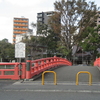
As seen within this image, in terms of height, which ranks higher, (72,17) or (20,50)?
(72,17)

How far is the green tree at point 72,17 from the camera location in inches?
1318

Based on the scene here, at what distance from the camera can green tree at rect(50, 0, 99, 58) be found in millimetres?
33469

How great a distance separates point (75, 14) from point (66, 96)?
1180 inches

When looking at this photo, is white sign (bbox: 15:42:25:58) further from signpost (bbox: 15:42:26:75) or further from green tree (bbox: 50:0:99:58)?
green tree (bbox: 50:0:99:58)

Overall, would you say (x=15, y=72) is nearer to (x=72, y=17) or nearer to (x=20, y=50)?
(x=20, y=50)

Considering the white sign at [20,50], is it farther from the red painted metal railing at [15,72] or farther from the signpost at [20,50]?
the red painted metal railing at [15,72]

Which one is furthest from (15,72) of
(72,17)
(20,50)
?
(72,17)

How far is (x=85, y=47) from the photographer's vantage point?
33.6m

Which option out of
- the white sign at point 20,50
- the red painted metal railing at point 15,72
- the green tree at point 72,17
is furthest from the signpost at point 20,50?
the green tree at point 72,17

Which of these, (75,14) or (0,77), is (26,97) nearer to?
(0,77)

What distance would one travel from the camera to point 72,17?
34344 millimetres

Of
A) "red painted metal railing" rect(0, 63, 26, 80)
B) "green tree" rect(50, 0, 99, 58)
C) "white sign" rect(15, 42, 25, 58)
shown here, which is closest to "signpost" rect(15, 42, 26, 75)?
"white sign" rect(15, 42, 25, 58)

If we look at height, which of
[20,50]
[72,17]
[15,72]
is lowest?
[15,72]

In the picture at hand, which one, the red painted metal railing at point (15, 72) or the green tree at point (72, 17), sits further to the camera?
the green tree at point (72, 17)
